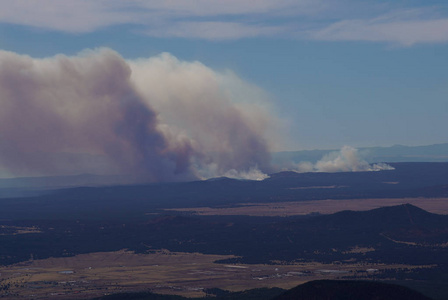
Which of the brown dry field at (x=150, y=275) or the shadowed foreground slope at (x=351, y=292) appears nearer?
the shadowed foreground slope at (x=351, y=292)

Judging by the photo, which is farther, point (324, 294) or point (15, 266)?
point (15, 266)

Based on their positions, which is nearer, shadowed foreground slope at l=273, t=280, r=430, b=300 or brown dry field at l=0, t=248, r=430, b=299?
shadowed foreground slope at l=273, t=280, r=430, b=300

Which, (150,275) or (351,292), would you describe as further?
(150,275)

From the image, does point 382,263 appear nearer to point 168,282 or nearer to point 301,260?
point 301,260

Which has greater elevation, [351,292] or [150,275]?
[351,292]

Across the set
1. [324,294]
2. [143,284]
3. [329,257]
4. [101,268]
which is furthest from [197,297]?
[329,257]

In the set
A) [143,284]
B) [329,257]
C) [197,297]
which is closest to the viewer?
[197,297]

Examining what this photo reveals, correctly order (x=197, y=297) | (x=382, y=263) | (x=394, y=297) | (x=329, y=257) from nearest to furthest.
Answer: (x=394, y=297), (x=197, y=297), (x=382, y=263), (x=329, y=257)

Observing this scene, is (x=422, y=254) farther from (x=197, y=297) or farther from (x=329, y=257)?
(x=197, y=297)
